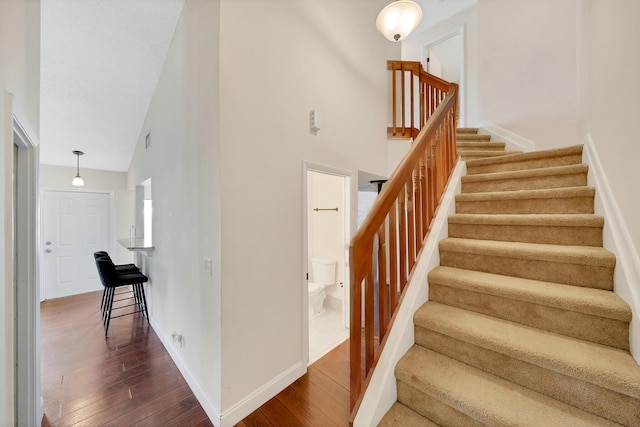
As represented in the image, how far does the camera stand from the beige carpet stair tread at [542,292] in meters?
1.00

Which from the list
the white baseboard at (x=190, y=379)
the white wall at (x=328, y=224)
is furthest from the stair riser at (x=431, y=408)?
the white wall at (x=328, y=224)

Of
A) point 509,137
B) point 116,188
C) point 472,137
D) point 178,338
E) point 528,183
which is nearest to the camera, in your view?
point 528,183

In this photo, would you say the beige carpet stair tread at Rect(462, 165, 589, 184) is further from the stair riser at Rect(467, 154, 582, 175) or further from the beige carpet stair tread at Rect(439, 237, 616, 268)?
the beige carpet stair tread at Rect(439, 237, 616, 268)

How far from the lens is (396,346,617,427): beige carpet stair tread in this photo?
2.86ft

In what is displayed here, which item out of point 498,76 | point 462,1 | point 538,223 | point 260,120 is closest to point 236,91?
point 260,120

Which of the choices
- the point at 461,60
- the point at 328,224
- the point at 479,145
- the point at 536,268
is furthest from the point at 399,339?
the point at 461,60

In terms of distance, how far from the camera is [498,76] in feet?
11.2

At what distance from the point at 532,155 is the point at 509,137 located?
162 cm

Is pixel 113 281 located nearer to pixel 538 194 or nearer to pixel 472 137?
pixel 538 194

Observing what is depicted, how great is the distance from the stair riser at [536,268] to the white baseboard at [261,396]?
1474 millimetres

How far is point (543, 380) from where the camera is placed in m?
0.97

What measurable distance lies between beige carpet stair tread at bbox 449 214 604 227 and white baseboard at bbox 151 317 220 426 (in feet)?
7.09

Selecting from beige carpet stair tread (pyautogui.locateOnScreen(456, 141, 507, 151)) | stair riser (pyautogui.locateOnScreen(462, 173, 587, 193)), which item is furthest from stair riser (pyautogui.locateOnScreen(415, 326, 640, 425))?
beige carpet stair tread (pyautogui.locateOnScreen(456, 141, 507, 151))

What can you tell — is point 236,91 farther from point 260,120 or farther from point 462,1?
point 462,1
